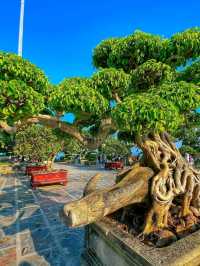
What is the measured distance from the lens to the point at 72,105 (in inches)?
141

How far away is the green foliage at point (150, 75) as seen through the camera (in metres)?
3.98

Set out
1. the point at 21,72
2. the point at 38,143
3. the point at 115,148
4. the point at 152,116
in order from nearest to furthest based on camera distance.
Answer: the point at 152,116
the point at 21,72
the point at 38,143
the point at 115,148

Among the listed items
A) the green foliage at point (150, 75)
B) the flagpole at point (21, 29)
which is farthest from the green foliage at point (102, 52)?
the flagpole at point (21, 29)

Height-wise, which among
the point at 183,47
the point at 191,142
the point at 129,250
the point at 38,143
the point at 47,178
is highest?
the point at 183,47

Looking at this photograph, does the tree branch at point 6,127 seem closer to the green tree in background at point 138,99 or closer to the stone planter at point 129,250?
the green tree in background at point 138,99

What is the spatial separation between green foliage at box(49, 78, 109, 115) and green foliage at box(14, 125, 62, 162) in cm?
1440

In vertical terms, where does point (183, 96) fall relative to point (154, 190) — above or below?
above

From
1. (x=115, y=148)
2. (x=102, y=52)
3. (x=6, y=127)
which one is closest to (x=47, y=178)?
(x=6, y=127)

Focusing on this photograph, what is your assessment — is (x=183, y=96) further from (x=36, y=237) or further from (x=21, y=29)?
(x=21, y=29)

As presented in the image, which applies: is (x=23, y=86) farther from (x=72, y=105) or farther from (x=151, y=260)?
(x=151, y=260)

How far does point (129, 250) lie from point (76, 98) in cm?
230

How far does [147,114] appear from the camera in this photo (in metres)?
2.90

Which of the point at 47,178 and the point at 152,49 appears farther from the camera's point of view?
the point at 47,178

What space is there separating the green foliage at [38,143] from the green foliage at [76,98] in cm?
1440
